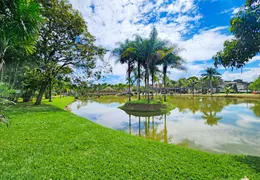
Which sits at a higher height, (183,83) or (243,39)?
(183,83)

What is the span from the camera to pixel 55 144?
13.4 feet

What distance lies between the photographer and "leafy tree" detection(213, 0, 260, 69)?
9.58 feet

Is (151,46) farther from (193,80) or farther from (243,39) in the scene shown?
(193,80)


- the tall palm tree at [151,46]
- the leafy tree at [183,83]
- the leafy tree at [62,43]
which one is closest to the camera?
the leafy tree at [62,43]

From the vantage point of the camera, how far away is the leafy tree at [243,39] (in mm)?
2920

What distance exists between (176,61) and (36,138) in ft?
59.9

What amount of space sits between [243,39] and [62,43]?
13.6 metres

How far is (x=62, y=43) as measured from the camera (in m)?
13.2

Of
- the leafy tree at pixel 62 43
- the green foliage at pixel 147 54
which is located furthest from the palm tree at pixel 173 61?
the leafy tree at pixel 62 43

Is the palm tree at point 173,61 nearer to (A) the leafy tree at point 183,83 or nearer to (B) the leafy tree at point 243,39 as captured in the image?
(B) the leafy tree at point 243,39

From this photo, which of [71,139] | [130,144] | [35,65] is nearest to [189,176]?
[130,144]

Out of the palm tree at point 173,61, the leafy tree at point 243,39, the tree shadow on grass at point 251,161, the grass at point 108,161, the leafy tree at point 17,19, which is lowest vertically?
the tree shadow on grass at point 251,161

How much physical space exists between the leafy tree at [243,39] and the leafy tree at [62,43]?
38.0 ft

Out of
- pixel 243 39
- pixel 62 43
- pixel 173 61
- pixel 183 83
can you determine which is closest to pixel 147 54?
pixel 173 61
